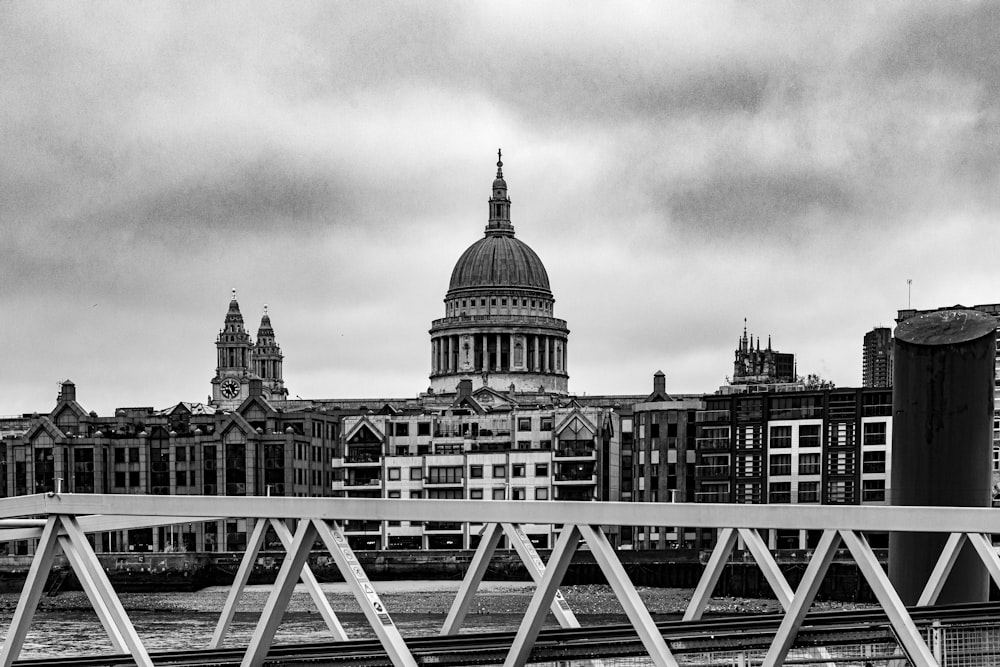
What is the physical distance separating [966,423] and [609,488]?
12710 centimetres

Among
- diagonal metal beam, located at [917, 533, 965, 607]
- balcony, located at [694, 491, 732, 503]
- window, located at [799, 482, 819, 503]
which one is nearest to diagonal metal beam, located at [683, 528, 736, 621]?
diagonal metal beam, located at [917, 533, 965, 607]

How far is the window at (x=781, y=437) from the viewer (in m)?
126

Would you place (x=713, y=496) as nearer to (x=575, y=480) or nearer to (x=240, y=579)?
(x=575, y=480)

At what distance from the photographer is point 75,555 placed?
18234 mm

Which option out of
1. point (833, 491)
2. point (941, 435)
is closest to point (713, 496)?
point (833, 491)

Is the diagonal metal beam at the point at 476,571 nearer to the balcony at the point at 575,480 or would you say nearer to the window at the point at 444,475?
the balcony at the point at 575,480

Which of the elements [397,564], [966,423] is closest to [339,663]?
[966,423]

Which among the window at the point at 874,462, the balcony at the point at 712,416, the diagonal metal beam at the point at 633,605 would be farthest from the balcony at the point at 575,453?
the diagonal metal beam at the point at 633,605

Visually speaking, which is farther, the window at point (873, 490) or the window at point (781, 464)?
the window at point (781, 464)

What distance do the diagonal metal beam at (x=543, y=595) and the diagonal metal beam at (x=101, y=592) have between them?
149 inches

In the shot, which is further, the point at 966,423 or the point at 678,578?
the point at 678,578

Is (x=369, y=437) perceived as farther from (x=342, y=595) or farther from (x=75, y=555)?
(x=75, y=555)

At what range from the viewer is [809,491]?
12519 centimetres

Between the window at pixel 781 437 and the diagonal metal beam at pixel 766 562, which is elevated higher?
the window at pixel 781 437
